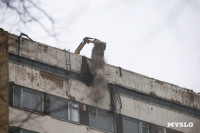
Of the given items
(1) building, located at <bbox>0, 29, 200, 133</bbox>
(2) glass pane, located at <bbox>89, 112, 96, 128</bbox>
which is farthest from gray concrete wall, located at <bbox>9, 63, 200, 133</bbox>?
(2) glass pane, located at <bbox>89, 112, 96, 128</bbox>

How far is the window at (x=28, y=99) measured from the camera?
72.1 feet

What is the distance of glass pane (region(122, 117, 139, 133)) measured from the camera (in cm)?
2461

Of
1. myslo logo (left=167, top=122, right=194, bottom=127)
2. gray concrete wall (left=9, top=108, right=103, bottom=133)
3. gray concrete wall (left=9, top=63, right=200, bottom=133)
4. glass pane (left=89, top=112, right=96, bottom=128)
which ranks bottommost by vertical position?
gray concrete wall (left=9, top=108, right=103, bottom=133)

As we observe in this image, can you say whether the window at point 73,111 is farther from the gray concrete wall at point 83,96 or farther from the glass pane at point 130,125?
the glass pane at point 130,125

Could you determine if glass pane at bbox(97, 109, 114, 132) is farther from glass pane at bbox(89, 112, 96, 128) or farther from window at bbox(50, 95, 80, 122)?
window at bbox(50, 95, 80, 122)

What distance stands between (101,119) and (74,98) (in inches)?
56.9

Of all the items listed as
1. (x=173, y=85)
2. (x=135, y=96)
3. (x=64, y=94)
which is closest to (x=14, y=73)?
(x=64, y=94)

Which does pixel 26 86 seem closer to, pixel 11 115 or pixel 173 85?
pixel 11 115

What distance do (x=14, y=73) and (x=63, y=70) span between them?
2.37 metres

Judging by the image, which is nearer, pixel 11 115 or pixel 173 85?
pixel 11 115

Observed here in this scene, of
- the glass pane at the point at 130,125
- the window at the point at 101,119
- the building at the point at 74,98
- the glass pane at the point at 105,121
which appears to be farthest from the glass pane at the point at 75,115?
the glass pane at the point at 130,125

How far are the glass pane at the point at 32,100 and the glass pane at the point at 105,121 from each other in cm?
266

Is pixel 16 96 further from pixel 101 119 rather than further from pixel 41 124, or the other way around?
pixel 101 119

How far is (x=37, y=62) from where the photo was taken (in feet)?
76.1
